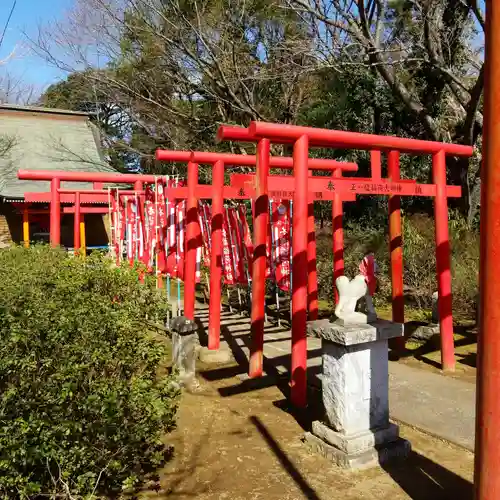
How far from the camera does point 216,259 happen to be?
7434mm

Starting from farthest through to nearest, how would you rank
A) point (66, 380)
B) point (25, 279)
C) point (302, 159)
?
point (302, 159)
point (25, 279)
point (66, 380)

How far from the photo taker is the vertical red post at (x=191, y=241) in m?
7.37

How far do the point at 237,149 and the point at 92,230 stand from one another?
5.65 meters

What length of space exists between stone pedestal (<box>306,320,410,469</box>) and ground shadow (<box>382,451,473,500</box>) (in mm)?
118

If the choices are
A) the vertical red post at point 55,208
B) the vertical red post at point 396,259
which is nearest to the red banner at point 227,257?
the vertical red post at point 396,259

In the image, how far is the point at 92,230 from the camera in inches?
684

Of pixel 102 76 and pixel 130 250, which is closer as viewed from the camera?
pixel 130 250

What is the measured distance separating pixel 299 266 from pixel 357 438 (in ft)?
5.69

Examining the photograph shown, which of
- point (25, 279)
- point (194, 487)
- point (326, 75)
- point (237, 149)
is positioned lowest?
point (194, 487)

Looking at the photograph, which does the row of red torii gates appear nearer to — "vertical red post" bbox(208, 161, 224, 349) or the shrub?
"vertical red post" bbox(208, 161, 224, 349)

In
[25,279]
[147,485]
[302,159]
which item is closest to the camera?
[147,485]

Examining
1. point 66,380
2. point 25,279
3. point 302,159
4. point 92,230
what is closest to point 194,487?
point 66,380

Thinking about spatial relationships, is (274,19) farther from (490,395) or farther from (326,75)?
(490,395)

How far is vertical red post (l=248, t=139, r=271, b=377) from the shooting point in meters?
5.68
